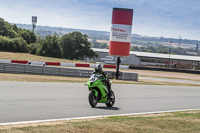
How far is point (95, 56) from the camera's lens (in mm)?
108188

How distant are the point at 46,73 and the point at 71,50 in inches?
2862

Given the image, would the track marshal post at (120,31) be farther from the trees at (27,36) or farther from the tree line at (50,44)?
the trees at (27,36)

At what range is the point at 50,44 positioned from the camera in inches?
3716

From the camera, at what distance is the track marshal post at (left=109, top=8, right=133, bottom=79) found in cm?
→ 3716

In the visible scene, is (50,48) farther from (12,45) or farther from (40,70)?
(40,70)

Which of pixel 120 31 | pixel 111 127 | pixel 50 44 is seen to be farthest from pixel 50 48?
pixel 111 127

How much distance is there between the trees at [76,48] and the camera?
348ft

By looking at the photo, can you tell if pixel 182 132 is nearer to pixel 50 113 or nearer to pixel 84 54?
pixel 50 113

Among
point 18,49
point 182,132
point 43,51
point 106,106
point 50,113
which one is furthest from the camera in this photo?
point 43,51

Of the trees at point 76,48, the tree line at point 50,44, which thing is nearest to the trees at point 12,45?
the tree line at point 50,44

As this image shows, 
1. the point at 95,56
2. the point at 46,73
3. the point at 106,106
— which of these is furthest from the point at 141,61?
the point at 106,106

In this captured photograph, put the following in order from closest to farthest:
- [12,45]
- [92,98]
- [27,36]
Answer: [92,98] → [12,45] → [27,36]

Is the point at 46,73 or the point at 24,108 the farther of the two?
the point at 46,73

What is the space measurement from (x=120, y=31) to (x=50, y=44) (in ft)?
194
